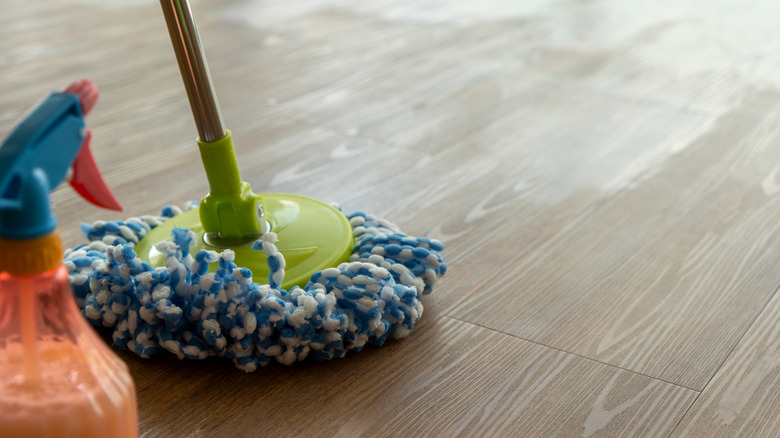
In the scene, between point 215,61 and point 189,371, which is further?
point 215,61

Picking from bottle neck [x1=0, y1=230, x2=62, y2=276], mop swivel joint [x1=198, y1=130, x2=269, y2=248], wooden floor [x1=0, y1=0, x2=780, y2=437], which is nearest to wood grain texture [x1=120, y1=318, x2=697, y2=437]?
wooden floor [x1=0, y1=0, x2=780, y2=437]

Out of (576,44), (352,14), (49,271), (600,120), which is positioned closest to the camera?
(49,271)

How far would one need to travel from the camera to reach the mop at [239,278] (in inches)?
25.2

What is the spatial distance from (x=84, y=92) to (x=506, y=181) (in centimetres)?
67

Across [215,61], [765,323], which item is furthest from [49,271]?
[215,61]

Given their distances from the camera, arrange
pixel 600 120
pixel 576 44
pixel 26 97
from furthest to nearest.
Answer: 1. pixel 576 44
2. pixel 26 97
3. pixel 600 120

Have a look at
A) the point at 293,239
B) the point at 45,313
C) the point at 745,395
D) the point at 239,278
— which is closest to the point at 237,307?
the point at 239,278

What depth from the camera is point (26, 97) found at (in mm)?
1481

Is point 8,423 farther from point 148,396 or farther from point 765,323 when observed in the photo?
point 765,323

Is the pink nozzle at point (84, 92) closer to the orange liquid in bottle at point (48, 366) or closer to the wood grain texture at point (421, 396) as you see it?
the orange liquid in bottle at point (48, 366)

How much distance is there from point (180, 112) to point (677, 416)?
3.29 ft

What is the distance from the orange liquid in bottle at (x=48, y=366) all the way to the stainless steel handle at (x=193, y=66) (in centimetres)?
31

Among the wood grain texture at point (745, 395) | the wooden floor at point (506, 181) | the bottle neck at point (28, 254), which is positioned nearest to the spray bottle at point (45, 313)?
the bottle neck at point (28, 254)

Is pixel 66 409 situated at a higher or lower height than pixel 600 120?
higher
